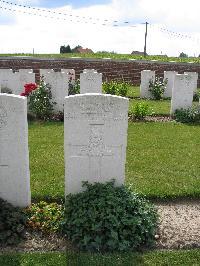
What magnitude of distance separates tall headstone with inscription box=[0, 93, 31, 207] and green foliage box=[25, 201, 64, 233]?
0.25 meters

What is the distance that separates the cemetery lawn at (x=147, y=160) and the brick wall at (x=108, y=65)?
11990mm

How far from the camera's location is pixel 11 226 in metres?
4.59

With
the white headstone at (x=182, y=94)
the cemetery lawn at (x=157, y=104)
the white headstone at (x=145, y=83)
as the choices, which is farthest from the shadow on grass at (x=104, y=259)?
the white headstone at (x=145, y=83)

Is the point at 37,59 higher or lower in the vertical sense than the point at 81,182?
higher

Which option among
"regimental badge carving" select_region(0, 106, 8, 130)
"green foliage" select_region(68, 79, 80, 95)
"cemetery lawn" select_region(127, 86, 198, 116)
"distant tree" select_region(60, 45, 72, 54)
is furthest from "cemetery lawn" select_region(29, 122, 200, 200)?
"distant tree" select_region(60, 45, 72, 54)

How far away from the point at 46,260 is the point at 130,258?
909 mm

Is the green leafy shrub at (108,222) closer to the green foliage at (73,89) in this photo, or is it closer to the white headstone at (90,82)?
the white headstone at (90,82)

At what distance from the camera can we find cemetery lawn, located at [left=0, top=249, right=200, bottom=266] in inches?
163

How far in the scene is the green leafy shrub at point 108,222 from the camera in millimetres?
4391

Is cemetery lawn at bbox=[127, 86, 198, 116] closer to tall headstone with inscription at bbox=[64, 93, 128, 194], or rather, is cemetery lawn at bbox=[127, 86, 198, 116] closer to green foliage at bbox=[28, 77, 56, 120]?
green foliage at bbox=[28, 77, 56, 120]

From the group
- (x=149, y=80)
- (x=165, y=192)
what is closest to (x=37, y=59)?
(x=149, y=80)

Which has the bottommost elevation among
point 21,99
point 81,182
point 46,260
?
point 46,260

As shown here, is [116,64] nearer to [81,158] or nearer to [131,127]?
[131,127]

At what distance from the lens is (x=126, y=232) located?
4.43 meters
